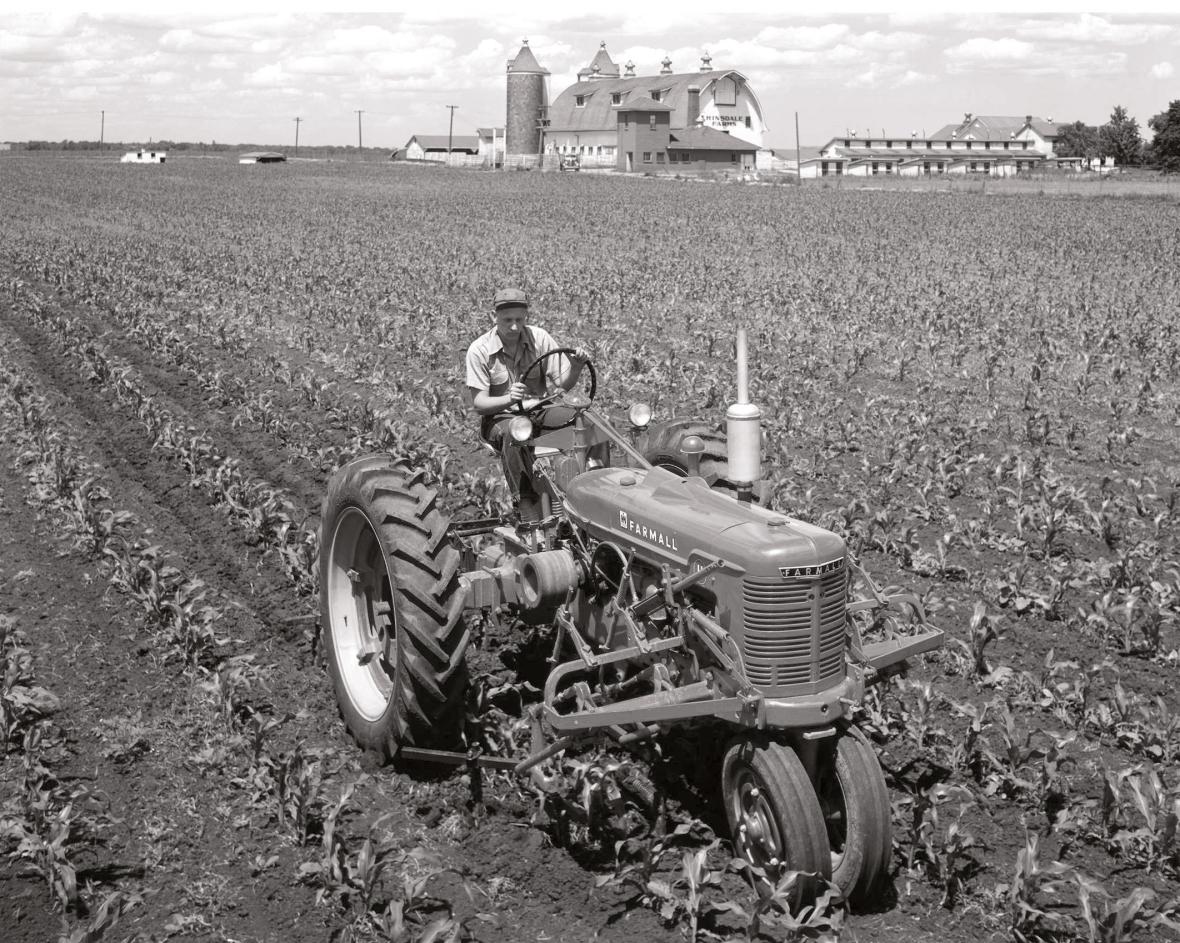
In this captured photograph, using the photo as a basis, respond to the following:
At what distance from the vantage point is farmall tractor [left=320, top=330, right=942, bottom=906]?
4.26 m

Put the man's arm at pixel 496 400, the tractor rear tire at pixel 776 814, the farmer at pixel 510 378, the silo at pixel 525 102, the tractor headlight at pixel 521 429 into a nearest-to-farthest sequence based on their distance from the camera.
→ the tractor rear tire at pixel 776 814 → the tractor headlight at pixel 521 429 → the man's arm at pixel 496 400 → the farmer at pixel 510 378 → the silo at pixel 525 102

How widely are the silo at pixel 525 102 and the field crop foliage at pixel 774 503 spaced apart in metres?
67.2

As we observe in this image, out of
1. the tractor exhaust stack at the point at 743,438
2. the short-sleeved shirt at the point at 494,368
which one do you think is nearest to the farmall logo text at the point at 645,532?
the tractor exhaust stack at the point at 743,438

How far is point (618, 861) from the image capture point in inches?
181

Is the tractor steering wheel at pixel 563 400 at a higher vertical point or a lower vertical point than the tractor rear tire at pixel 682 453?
higher

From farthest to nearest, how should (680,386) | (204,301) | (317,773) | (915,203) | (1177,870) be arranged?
1. (915,203)
2. (204,301)
3. (680,386)
4. (317,773)
5. (1177,870)

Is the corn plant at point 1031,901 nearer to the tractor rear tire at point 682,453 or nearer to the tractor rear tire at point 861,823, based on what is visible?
the tractor rear tire at point 861,823

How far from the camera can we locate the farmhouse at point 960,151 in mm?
87812

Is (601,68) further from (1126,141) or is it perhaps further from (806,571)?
(806,571)

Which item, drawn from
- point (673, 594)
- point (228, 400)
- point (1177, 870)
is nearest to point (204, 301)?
point (228, 400)

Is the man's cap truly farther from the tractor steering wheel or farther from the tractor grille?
the tractor grille

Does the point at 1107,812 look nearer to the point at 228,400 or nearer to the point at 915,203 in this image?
the point at 228,400

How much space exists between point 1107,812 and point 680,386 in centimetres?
836

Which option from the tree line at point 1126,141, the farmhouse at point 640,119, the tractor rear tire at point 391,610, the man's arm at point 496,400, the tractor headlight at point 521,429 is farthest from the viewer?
the farmhouse at point 640,119
